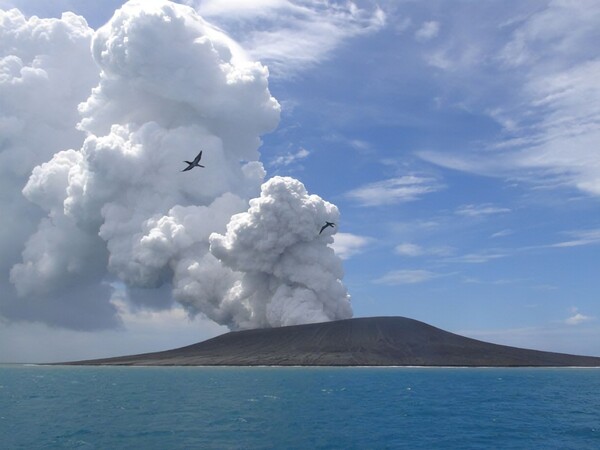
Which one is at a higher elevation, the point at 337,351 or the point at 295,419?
the point at 337,351

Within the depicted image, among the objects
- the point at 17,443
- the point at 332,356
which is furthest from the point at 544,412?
the point at 332,356

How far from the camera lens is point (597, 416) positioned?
6356 cm

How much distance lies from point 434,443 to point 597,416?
27663mm

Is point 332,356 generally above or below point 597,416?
above

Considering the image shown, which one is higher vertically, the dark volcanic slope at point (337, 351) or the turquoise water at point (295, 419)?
the dark volcanic slope at point (337, 351)

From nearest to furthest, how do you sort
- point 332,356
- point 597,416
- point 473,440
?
1. point 473,440
2. point 597,416
3. point 332,356

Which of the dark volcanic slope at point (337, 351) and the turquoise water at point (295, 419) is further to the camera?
the dark volcanic slope at point (337, 351)

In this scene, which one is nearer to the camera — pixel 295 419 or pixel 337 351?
pixel 295 419

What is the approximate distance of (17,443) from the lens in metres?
43.5

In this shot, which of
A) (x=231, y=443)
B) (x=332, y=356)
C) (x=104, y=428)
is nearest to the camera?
(x=231, y=443)

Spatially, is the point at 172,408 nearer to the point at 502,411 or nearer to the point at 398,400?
the point at 398,400

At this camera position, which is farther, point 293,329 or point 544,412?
point 293,329

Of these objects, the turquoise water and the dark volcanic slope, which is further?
the dark volcanic slope

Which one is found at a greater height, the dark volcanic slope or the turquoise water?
the dark volcanic slope
